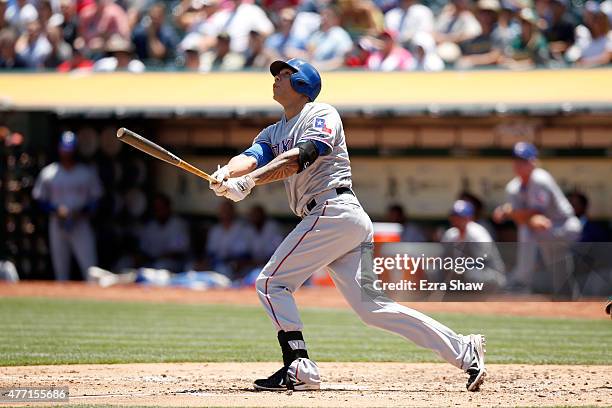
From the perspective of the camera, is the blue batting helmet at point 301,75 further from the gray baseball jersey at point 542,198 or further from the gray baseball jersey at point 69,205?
the gray baseball jersey at point 69,205

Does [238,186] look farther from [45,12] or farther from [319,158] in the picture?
[45,12]

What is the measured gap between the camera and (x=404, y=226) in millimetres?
13805

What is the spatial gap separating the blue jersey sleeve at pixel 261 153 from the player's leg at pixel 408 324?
72cm

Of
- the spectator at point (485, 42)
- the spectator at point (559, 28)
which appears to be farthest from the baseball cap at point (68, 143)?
the spectator at point (559, 28)

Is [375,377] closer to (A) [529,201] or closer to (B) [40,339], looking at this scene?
(B) [40,339]

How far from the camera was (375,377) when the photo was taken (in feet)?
22.8

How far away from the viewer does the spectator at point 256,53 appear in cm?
1472

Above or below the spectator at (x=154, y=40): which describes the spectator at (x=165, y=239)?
below

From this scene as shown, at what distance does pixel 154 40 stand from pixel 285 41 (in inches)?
79.4

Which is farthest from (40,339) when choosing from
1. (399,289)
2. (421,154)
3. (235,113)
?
(421,154)

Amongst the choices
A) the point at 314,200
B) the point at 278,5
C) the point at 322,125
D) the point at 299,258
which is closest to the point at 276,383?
the point at 299,258

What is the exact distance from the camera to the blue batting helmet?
614 cm

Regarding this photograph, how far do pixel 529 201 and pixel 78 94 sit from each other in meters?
5.93

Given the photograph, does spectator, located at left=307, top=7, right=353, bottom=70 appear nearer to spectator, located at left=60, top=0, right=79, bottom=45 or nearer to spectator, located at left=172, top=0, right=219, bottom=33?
spectator, located at left=172, top=0, right=219, bottom=33
